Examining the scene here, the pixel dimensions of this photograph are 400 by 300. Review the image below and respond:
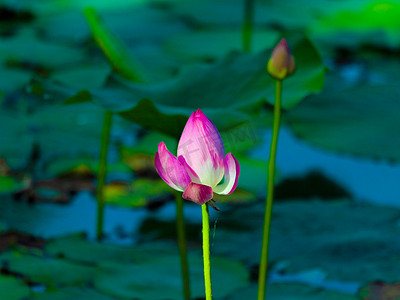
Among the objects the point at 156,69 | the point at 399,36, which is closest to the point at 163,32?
the point at 156,69

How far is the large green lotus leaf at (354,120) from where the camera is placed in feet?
5.75

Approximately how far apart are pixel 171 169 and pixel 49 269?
0.70 meters

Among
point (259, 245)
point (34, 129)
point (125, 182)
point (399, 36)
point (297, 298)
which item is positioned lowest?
point (297, 298)

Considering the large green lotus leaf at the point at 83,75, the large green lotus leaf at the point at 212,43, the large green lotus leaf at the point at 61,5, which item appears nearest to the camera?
the large green lotus leaf at the point at 83,75

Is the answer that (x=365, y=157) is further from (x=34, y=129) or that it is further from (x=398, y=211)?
(x=34, y=129)

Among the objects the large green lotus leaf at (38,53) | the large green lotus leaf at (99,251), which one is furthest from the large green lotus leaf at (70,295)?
the large green lotus leaf at (38,53)

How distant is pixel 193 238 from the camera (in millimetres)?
1513

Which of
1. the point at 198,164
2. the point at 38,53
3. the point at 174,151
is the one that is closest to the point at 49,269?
the point at 174,151

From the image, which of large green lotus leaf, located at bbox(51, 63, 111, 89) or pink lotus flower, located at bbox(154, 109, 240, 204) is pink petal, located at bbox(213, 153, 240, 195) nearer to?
pink lotus flower, located at bbox(154, 109, 240, 204)

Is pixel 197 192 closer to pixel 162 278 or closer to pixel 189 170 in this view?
pixel 189 170

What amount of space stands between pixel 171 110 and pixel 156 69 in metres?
1.36

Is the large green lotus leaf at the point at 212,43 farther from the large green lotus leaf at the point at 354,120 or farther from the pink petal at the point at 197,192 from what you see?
the pink petal at the point at 197,192

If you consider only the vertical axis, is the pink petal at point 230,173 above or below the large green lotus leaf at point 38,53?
below

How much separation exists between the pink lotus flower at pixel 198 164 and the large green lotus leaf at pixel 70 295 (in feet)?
1.86
